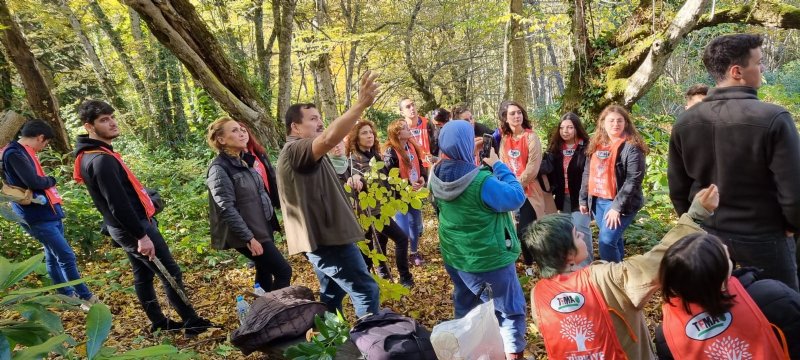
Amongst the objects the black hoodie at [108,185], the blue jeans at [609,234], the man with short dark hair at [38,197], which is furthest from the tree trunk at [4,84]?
the blue jeans at [609,234]

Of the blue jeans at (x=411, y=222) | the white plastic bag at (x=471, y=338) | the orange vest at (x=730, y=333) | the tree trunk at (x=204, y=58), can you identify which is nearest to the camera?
the orange vest at (x=730, y=333)

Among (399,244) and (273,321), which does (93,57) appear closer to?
(399,244)

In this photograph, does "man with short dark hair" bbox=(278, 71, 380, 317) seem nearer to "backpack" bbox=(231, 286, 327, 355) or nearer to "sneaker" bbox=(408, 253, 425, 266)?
"backpack" bbox=(231, 286, 327, 355)

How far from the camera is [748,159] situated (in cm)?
224

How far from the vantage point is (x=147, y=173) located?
958cm

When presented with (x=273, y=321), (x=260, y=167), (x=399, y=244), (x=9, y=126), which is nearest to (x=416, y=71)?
(x=399, y=244)

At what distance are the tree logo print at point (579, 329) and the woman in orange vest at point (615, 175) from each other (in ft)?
6.91

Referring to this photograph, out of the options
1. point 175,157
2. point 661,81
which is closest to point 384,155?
point 175,157

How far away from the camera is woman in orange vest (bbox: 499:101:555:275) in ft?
15.1

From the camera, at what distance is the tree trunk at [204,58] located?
549 centimetres

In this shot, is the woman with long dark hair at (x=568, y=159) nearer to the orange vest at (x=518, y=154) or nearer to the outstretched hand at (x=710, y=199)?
the orange vest at (x=518, y=154)

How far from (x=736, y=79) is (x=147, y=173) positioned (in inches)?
403

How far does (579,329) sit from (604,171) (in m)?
2.40

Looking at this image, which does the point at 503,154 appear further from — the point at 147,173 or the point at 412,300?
the point at 147,173
